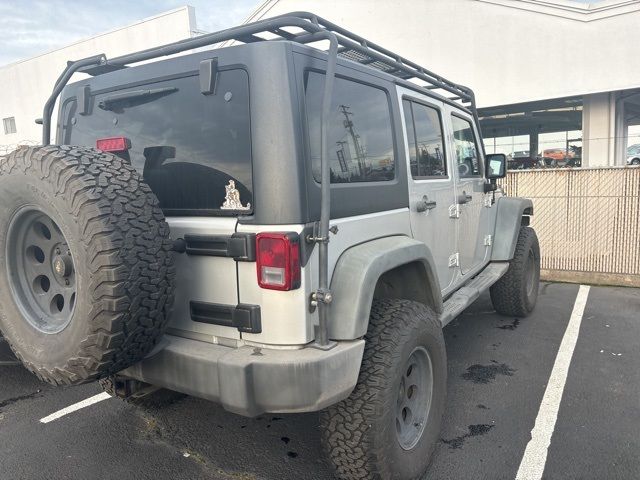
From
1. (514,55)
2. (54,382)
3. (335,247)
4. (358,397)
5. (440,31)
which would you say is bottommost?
(358,397)

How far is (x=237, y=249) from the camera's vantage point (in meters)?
2.20

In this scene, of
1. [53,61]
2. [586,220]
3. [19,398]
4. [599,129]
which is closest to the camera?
[19,398]

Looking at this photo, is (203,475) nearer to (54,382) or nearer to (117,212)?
(54,382)

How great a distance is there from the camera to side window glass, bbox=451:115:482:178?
4.24 metres

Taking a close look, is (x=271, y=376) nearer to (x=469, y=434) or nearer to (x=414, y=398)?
(x=414, y=398)

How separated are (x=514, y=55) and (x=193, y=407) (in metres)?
15.7

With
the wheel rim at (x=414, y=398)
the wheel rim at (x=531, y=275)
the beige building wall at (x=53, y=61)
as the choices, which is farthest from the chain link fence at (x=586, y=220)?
the beige building wall at (x=53, y=61)

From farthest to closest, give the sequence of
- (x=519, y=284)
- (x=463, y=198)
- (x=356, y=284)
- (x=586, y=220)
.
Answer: (x=586, y=220), (x=519, y=284), (x=463, y=198), (x=356, y=284)

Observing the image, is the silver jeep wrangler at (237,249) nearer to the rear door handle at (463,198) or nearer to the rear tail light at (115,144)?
the rear tail light at (115,144)

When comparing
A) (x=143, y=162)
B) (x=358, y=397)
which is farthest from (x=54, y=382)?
(x=358, y=397)

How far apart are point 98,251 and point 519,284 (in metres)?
4.41

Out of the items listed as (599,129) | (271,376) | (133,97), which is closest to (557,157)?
(599,129)

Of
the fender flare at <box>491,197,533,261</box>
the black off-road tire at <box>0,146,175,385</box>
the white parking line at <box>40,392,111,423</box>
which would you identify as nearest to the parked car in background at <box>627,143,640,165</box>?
the fender flare at <box>491,197,533,261</box>

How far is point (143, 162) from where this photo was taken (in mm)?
2637
